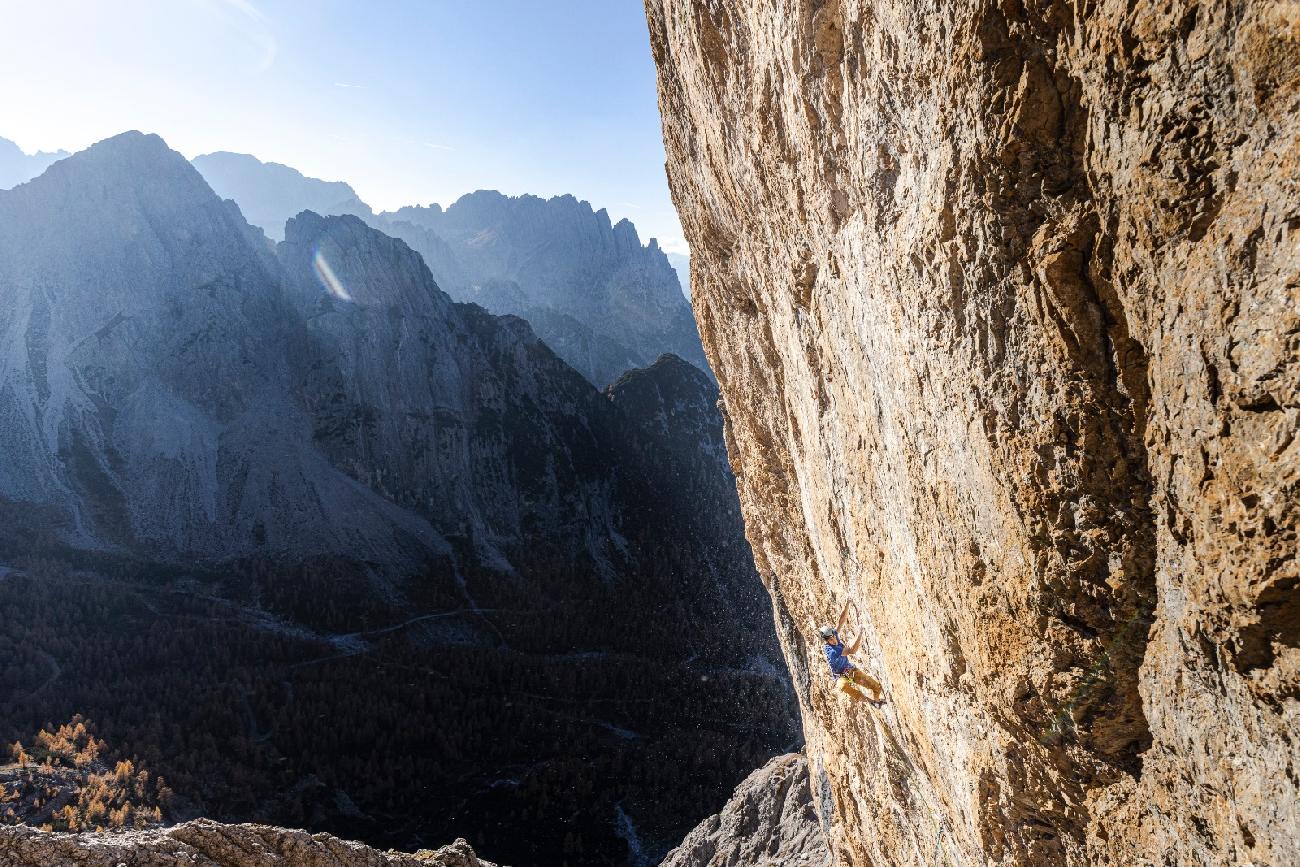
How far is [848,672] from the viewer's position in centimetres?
989

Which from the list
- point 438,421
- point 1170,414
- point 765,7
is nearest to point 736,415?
point 765,7

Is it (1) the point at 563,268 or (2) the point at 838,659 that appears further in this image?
(1) the point at 563,268

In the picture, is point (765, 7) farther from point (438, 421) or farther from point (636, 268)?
point (636, 268)

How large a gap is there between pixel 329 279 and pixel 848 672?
92.6 metres

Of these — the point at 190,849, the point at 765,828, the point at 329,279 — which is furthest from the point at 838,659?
the point at 329,279

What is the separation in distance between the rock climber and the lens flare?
8992cm

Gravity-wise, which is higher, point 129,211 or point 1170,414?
point 129,211

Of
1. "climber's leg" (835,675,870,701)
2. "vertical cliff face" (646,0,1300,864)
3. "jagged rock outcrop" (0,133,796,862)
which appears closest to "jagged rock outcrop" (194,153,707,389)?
"jagged rock outcrop" (0,133,796,862)

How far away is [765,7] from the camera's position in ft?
23.8

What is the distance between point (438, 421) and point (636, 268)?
93197 mm

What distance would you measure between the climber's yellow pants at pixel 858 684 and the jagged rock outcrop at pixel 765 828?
1504 centimetres

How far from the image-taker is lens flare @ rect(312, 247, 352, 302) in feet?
289

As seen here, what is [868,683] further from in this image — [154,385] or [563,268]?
[563,268]

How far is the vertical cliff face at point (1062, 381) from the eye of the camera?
11.2ft
